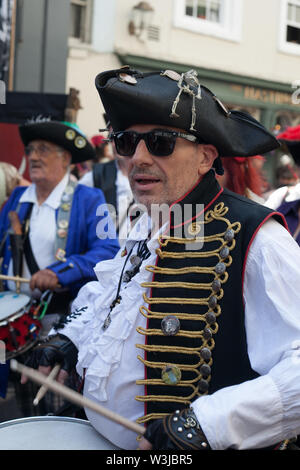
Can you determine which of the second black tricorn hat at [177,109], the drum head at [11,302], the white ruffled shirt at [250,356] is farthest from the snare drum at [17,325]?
the second black tricorn hat at [177,109]

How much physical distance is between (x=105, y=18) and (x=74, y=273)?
834 cm

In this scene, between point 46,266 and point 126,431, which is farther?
point 46,266

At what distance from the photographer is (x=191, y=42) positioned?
485 inches

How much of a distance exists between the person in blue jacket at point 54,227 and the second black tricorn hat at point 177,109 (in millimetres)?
1719

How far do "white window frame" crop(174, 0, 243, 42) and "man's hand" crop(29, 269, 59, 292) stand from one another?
9.66 metres

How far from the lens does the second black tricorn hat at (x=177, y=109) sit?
6.48 ft

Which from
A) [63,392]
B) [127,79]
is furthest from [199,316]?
[127,79]

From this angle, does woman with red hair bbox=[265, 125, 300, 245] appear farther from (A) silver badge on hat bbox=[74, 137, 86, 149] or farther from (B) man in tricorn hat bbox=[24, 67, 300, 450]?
(B) man in tricorn hat bbox=[24, 67, 300, 450]

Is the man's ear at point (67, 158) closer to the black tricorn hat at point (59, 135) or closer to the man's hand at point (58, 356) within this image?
the black tricorn hat at point (59, 135)

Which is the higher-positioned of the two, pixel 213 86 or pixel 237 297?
pixel 213 86

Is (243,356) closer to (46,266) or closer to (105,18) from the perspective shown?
(46,266)

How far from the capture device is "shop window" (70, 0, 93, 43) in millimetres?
10617

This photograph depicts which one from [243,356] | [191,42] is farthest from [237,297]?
[191,42]

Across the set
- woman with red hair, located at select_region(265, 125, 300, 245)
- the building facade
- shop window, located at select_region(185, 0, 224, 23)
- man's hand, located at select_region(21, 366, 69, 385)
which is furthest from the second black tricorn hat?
shop window, located at select_region(185, 0, 224, 23)
